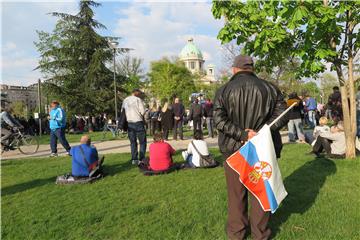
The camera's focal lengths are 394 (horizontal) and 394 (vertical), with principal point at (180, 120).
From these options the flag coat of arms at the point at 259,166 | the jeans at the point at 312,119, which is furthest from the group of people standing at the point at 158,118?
the flag coat of arms at the point at 259,166

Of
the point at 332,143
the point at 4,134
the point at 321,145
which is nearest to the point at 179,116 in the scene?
the point at 4,134

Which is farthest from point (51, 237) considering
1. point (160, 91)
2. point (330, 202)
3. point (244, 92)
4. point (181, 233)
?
point (160, 91)

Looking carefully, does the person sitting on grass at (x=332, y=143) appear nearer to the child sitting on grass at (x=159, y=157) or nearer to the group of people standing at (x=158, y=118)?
the child sitting on grass at (x=159, y=157)

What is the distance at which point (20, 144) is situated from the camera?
572 inches

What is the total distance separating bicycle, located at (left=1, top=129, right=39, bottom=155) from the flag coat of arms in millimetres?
11685

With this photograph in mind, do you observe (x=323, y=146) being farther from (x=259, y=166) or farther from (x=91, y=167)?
(x=259, y=166)

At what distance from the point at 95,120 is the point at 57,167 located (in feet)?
82.9

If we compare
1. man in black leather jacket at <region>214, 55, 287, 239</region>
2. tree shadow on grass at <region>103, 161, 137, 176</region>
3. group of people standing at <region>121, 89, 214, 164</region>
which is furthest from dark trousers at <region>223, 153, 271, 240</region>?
group of people standing at <region>121, 89, 214, 164</region>

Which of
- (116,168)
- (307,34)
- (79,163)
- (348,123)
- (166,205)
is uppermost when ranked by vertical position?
(307,34)

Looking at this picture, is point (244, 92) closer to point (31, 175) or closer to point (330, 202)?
point (330, 202)

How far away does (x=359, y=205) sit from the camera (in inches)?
221

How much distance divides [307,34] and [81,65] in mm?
33068

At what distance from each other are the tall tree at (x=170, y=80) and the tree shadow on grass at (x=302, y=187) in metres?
70.8

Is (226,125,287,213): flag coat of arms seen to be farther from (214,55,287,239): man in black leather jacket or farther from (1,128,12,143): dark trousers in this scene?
(1,128,12,143): dark trousers
